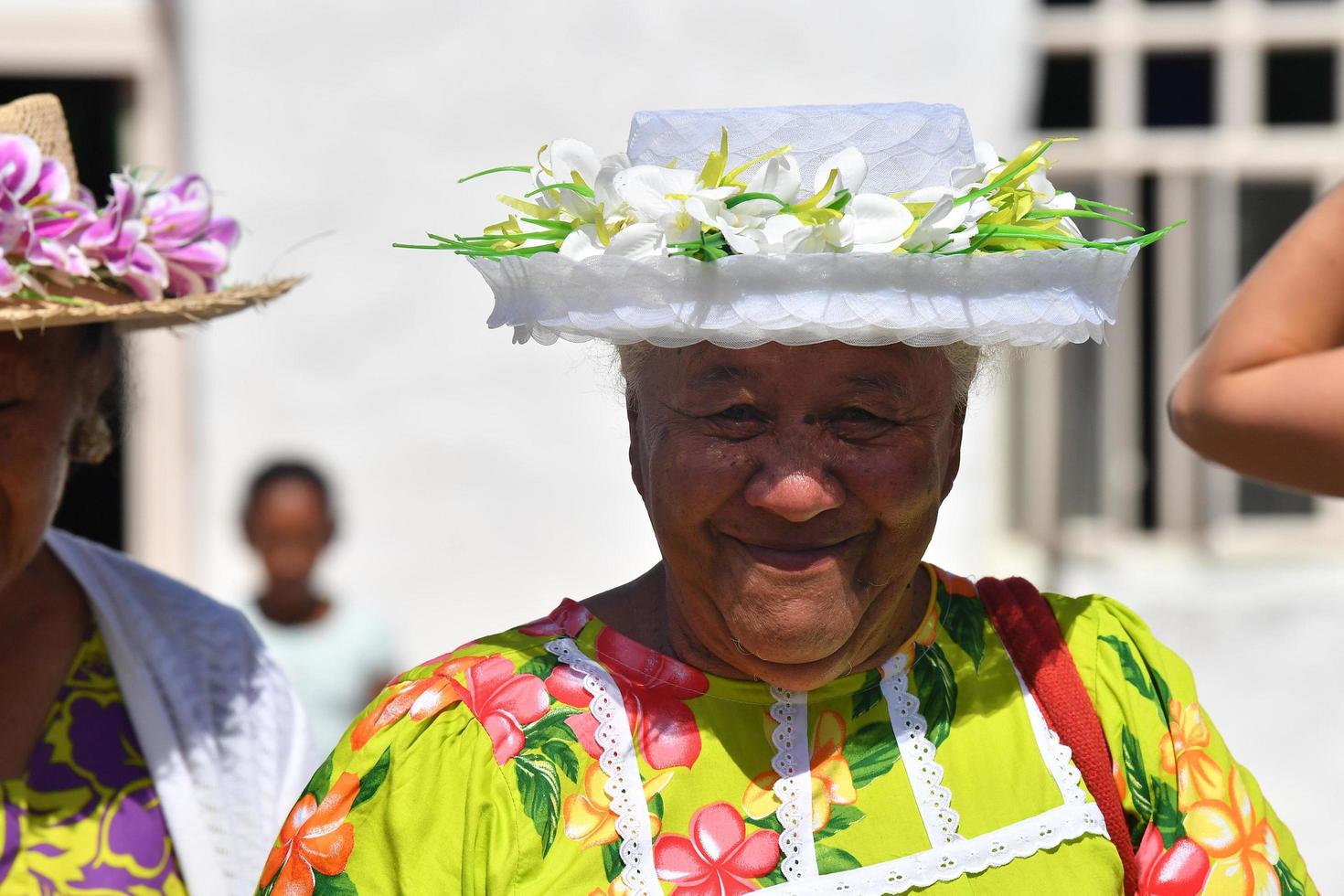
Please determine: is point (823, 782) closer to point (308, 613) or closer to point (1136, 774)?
point (1136, 774)

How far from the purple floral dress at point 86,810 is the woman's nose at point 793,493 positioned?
1.28 metres

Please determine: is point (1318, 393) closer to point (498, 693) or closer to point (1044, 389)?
point (498, 693)

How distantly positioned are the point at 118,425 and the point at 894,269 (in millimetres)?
1611

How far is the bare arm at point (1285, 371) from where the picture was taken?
206cm

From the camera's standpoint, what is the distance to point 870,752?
2223 millimetres

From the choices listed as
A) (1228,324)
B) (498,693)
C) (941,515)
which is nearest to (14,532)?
(498,693)

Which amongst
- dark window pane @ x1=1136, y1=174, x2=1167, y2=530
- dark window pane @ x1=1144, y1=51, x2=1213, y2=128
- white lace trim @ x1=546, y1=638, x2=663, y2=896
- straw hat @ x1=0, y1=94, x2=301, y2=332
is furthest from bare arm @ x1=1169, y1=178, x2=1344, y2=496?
dark window pane @ x1=1144, y1=51, x2=1213, y2=128

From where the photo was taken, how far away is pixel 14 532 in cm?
271

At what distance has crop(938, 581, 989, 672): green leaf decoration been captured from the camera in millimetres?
2354

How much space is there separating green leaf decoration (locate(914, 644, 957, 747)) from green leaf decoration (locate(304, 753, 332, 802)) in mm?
743

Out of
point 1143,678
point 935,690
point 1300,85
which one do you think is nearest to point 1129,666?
point 1143,678

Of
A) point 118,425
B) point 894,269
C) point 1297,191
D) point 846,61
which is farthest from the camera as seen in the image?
point 1297,191

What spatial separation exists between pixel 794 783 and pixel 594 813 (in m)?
0.25

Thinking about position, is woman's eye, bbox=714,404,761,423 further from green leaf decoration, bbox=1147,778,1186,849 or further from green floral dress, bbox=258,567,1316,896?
green leaf decoration, bbox=1147,778,1186,849
